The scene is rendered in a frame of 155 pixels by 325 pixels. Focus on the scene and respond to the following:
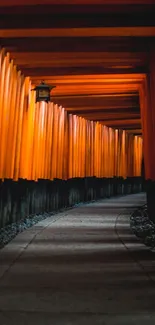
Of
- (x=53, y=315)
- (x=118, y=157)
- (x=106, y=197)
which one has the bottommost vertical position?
(x=53, y=315)

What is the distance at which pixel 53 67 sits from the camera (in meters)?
11.2

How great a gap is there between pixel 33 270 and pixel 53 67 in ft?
20.6

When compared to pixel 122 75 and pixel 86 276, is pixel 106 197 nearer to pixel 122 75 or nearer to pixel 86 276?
pixel 122 75

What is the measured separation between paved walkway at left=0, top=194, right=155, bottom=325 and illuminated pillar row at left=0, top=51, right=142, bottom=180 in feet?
7.11

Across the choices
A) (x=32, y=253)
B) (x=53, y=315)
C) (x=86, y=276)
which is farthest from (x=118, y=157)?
(x=53, y=315)

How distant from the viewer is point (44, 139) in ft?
44.4

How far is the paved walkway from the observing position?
13.2ft

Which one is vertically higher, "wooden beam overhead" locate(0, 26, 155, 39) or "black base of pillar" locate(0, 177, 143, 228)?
"wooden beam overhead" locate(0, 26, 155, 39)

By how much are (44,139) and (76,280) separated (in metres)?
8.38

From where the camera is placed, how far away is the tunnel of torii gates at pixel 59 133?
9898 mm

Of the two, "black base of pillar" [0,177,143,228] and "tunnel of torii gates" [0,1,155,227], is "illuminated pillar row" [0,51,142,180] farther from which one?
"black base of pillar" [0,177,143,228]

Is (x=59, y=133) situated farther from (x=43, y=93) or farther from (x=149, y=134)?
(x=43, y=93)

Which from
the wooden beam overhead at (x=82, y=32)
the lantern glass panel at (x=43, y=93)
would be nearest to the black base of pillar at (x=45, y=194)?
the lantern glass panel at (x=43, y=93)

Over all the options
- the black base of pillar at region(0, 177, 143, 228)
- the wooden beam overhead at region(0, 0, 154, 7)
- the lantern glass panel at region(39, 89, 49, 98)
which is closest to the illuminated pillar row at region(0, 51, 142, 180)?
the black base of pillar at region(0, 177, 143, 228)
